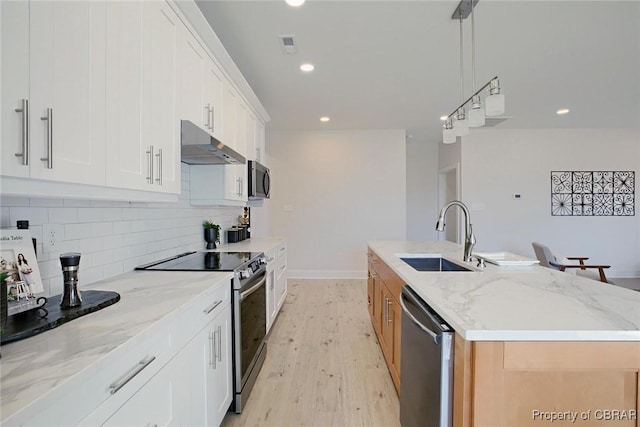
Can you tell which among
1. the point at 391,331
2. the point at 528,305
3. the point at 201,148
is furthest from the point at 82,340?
the point at 391,331

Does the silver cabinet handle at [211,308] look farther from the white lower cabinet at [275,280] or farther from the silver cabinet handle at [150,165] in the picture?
the white lower cabinet at [275,280]

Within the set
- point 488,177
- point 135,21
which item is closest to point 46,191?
point 135,21

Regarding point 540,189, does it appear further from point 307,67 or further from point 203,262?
point 203,262

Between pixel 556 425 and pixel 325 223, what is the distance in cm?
490

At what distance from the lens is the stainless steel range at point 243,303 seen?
6.28 feet

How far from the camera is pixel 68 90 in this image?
1.04 metres

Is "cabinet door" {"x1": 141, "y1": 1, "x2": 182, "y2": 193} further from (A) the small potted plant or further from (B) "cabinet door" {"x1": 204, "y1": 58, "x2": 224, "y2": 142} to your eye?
(A) the small potted plant

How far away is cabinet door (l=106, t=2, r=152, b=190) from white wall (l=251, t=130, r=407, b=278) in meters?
4.36

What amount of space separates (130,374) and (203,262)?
1.28 metres

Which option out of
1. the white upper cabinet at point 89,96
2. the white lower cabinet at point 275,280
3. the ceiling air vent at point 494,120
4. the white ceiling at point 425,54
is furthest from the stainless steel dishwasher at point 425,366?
the ceiling air vent at point 494,120

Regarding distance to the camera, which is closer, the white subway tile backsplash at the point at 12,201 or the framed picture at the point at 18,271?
the framed picture at the point at 18,271

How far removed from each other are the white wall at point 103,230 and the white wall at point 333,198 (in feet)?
10.4

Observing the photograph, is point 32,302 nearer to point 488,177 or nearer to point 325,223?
point 325,223

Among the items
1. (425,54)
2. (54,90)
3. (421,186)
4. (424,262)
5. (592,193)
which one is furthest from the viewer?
(421,186)
